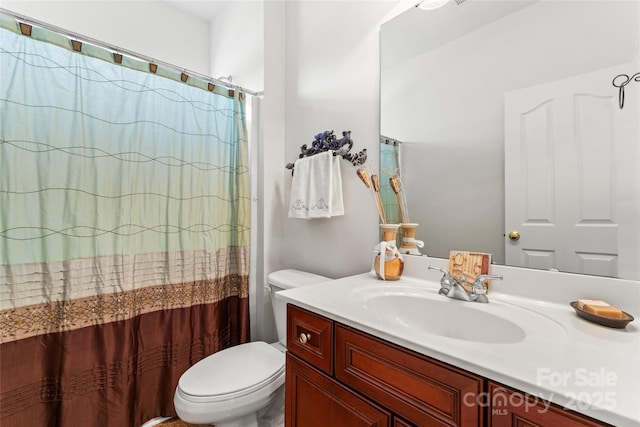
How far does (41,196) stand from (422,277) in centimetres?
161

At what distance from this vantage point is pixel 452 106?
1.07 m

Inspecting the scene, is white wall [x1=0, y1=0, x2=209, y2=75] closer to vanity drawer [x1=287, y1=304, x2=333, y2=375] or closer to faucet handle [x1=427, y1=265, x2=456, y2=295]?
vanity drawer [x1=287, y1=304, x2=333, y2=375]

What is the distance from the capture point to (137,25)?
1969 mm

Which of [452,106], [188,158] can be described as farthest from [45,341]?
[452,106]

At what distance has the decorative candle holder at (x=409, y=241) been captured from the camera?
115 cm

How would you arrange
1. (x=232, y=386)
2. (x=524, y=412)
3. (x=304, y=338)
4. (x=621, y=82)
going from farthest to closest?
(x=232, y=386), (x=304, y=338), (x=621, y=82), (x=524, y=412)

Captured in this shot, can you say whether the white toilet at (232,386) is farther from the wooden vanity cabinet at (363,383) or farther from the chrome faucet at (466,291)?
the chrome faucet at (466,291)

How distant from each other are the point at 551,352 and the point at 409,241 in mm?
658

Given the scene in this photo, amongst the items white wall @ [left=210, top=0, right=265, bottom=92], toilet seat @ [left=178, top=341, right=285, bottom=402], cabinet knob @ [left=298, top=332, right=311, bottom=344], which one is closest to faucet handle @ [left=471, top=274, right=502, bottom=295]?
cabinet knob @ [left=298, top=332, right=311, bottom=344]

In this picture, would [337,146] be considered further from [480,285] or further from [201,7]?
[201,7]

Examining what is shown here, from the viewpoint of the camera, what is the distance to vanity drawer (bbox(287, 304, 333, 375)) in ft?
2.55

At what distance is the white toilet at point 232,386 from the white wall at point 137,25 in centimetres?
203

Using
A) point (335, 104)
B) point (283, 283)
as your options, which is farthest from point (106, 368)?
point (335, 104)

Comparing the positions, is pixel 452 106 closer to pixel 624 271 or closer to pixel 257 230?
pixel 624 271
